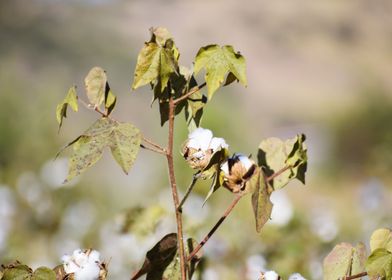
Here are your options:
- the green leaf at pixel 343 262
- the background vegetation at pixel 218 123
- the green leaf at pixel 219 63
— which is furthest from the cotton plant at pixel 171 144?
the background vegetation at pixel 218 123

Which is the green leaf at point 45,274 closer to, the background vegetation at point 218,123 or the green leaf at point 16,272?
the green leaf at point 16,272

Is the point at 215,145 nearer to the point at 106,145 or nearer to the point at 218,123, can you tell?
the point at 106,145

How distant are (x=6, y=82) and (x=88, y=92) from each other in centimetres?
398

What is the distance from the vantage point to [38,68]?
9852 mm

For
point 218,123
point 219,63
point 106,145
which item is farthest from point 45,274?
point 218,123

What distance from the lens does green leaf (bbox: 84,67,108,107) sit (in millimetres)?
843

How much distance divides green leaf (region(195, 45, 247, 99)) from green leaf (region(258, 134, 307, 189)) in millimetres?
107

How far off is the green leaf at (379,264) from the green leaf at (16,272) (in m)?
0.33

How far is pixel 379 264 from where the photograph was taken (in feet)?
2.54

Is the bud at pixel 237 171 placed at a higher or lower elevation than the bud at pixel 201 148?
lower

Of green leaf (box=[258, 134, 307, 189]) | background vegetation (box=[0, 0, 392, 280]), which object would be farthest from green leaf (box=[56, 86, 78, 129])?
background vegetation (box=[0, 0, 392, 280])

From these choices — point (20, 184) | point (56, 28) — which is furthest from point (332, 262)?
point (56, 28)

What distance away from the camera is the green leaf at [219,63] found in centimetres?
79

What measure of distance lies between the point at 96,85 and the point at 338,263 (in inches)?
12.5
